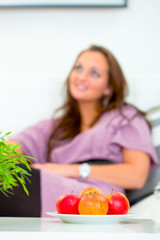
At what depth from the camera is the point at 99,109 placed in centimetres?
227

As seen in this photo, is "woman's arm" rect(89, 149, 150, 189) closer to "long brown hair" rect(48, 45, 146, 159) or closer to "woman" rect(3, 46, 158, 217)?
"woman" rect(3, 46, 158, 217)

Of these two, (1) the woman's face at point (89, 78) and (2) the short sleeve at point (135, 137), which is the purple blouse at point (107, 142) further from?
(1) the woman's face at point (89, 78)

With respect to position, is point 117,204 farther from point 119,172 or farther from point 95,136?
point 95,136

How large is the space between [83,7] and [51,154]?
2.94ft

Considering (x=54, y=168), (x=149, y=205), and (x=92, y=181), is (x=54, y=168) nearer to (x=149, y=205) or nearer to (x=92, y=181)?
(x=92, y=181)

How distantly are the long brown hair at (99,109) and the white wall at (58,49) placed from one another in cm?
12

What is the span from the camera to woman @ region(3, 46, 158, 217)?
1937 mm

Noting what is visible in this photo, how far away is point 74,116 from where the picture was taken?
2.34 m

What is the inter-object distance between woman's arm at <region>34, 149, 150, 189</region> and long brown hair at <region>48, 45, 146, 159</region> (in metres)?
0.27

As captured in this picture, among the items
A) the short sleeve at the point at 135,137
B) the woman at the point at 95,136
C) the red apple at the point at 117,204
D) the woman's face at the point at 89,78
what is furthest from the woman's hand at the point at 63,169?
the red apple at the point at 117,204

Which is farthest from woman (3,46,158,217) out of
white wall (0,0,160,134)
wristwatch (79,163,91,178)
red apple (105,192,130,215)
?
red apple (105,192,130,215)

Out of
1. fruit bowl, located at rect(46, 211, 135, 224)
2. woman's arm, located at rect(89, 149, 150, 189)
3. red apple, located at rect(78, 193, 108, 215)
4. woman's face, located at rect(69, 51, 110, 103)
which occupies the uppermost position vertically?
woman's face, located at rect(69, 51, 110, 103)

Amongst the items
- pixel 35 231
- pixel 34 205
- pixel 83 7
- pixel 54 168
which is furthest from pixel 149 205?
pixel 83 7

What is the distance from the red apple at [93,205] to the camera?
2.90ft
